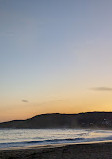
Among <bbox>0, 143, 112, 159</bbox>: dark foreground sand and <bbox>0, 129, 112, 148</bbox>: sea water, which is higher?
<bbox>0, 129, 112, 148</bbox>: sea water

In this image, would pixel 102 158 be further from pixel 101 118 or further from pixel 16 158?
pixel 101 118

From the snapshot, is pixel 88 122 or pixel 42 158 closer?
pixel 42 158

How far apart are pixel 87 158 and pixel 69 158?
4.20 feet

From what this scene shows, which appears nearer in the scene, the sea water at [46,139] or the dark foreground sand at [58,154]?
the dark foreground sand at [58,154]

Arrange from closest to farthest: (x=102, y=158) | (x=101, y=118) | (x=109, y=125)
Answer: (x=102, y=158) → (x=109, y=125) → (x=101, y=118)

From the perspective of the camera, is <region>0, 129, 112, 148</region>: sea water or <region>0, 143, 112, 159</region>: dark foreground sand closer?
<region>0, 143, 112, 159</region>: dark foreground sand

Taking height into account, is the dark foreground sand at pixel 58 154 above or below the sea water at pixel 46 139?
Answer: below

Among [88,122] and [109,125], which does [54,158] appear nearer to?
[109,125]

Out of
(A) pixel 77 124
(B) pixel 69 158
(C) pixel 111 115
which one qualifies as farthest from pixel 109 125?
(B) pixel 69 158

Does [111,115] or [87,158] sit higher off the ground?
[111,115]

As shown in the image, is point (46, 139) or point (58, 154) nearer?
point (58, 154)

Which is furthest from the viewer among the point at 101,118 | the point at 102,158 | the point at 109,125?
the point at 101,118

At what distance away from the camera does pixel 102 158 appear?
671 inches

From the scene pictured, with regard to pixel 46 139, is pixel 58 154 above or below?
below
